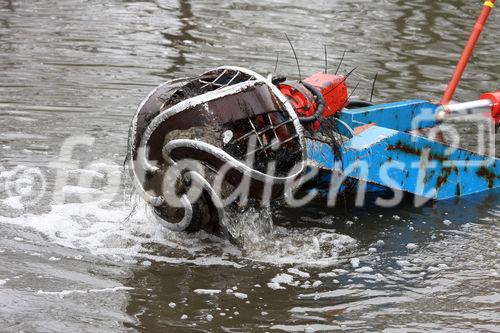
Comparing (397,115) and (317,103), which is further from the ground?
(317,103)

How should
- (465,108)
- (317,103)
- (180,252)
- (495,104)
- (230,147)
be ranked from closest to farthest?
(230,147) → (180,252) → (317,103) → (465,108) → (495,104)

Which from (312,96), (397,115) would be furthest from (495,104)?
(312,96)

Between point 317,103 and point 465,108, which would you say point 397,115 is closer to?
point 465,108

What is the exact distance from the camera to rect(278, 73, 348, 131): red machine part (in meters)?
6.37

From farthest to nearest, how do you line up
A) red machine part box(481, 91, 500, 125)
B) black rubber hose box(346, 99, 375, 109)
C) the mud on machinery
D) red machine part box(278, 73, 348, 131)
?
black rubber hose box(346, 99, 375, 109) < red machine part box(481, 91, 500, 125) < red machine part box(278, 73, 348, 131) < the mud on machinery

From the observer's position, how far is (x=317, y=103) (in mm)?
6418

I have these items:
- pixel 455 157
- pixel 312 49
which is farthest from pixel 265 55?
pixel 455 157

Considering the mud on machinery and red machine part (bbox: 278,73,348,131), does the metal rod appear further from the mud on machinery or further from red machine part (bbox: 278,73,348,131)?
the mud on machinery

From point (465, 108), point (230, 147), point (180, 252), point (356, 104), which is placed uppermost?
point (230, 147)

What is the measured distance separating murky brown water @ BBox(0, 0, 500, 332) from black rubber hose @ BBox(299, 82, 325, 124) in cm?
74

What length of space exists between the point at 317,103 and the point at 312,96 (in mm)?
85

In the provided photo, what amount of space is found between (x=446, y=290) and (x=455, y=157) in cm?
170

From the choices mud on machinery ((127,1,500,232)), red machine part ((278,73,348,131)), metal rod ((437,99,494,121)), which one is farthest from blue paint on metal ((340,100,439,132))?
mud on machinery ((127,1,500,232))

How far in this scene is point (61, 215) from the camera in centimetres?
655
